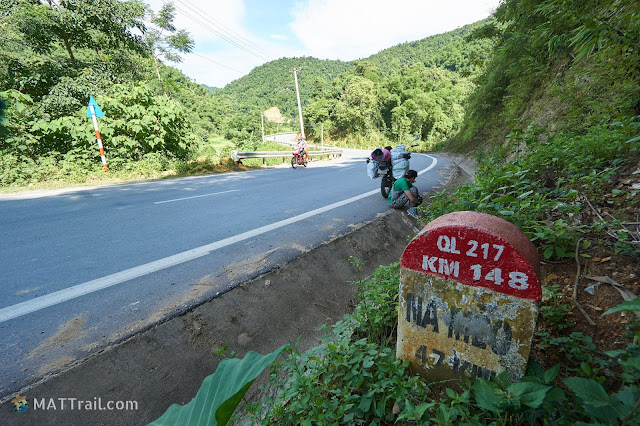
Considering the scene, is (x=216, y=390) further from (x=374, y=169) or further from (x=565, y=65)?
(x=565, y=65)

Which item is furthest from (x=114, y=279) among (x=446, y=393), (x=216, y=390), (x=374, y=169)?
(x=374, y=169)

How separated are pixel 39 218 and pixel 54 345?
385 cm

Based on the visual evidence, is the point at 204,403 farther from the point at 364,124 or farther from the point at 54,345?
the point at 364,124

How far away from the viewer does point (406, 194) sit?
16.7 feet

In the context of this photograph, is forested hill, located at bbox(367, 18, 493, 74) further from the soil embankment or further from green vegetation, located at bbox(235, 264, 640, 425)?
green vegetation, located at bbox(235, 264, 640, 425)

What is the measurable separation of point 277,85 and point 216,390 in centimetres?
9063

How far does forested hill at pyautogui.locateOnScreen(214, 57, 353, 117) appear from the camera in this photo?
77.9m

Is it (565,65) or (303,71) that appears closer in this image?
(565,65)

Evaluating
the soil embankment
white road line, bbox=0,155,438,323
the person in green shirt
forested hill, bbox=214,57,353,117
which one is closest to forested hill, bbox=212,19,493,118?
forested hill, bbox=214,57,353,117

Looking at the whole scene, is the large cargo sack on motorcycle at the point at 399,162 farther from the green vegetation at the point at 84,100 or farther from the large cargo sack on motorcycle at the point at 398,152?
the green vegetation at the point at 84,100

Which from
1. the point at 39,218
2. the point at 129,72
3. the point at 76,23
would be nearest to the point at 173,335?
the point at 39,218

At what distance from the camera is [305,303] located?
2930mm

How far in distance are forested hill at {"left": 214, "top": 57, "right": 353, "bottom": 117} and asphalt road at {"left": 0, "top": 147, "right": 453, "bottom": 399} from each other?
73236mm

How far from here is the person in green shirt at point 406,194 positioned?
16.6ft
